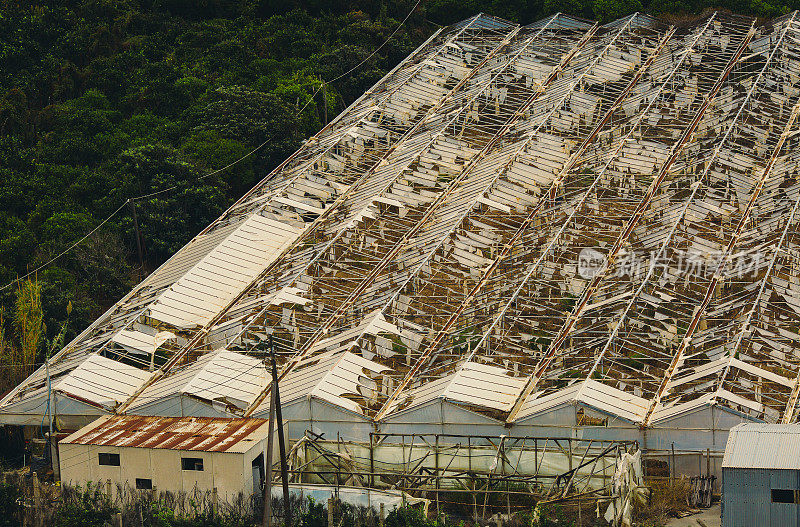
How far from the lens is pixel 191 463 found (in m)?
61.7

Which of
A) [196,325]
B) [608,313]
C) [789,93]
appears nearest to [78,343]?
[196,325]

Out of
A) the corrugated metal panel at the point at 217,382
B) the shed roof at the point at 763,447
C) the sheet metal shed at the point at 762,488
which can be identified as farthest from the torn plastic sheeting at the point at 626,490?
the corrugated metal panel at the point at 217,382

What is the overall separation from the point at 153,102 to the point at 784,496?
72.8 metres

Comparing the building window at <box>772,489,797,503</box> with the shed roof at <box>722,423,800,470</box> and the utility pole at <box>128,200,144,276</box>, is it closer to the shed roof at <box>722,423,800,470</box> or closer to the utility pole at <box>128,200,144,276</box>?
the shed roof at <box>722,423,800,470</box>

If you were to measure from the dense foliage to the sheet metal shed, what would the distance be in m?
45.5

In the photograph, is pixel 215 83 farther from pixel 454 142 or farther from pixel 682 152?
pixel 682 152

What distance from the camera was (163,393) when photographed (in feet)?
228

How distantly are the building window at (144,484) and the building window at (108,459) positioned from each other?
1.42m

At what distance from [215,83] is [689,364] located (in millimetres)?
58312

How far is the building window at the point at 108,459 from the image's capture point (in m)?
63.1

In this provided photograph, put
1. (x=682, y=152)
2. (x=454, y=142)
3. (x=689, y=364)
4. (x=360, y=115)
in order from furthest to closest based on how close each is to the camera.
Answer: (x=360, y=115) → (x=454, y=142) → (x=682, y=152) → (x=689, y=364)

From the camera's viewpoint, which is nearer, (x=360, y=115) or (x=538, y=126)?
(x=538, y=126)

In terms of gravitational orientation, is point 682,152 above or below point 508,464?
above

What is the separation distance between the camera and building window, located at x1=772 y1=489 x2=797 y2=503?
52.4 m
